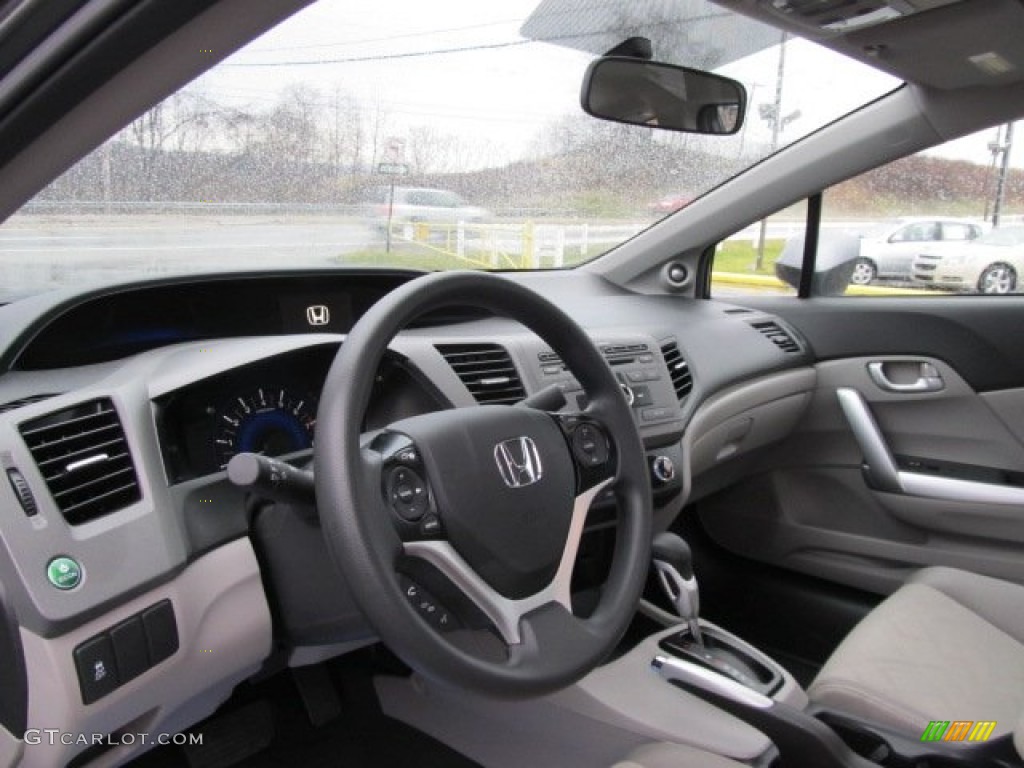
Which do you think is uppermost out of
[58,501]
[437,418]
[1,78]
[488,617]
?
[1,78]

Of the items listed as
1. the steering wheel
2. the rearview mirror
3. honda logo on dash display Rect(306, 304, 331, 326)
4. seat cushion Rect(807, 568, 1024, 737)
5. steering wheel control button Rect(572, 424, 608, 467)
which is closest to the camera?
the steering wheel

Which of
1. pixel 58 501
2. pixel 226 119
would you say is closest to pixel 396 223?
pixel 226 119

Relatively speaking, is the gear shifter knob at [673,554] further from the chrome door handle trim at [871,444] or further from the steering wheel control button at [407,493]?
the chrome door handle trim at [871,444]

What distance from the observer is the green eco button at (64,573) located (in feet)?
3.96

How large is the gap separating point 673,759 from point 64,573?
1049 mm

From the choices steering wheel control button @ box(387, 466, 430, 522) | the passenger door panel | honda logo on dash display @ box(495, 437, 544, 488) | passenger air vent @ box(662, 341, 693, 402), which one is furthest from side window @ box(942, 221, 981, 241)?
steering wheel control button @ box(387, 466, 430, 522)

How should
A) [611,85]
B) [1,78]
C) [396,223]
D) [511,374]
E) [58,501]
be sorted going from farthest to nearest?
1. [396,223]
2. [611,85]
3. [511,374]
4. [58,501]
5. [1,78]

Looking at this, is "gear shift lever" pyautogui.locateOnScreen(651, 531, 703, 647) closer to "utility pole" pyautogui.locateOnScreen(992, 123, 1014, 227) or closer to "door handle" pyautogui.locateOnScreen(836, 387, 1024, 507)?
"door handle" pyautogui.locateOnScreen(836, 387, 1024, 507)

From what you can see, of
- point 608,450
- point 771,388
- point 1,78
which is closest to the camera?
point 1,78

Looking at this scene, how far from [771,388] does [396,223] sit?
1.28 meters

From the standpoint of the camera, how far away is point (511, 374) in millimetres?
2027

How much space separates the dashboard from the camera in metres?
1.24

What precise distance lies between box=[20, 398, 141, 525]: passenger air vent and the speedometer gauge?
257mm

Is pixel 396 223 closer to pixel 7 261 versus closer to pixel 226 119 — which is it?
pixel 226 119
